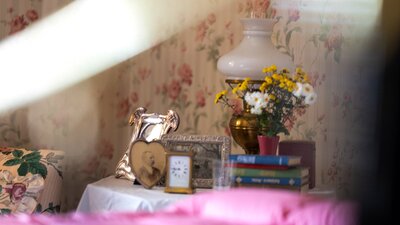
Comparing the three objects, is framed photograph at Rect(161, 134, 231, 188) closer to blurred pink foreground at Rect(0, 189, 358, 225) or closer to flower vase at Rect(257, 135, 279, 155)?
flower vase at Rect(257, 135, 279, 155)

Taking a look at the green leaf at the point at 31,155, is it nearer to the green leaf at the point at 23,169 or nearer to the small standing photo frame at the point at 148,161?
the green leaf at the point at 23,169

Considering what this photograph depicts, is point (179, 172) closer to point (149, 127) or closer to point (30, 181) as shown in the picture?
point (149, 127)

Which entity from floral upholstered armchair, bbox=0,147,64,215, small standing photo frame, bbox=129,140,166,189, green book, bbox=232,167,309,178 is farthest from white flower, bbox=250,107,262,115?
floral upholstered armchair, bbox=0,147,64,215

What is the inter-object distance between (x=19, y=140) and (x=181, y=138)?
3.45 ft

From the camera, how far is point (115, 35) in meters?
3.52

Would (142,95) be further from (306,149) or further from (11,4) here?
(306,149)

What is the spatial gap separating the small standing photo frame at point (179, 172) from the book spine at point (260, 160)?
0.69ft

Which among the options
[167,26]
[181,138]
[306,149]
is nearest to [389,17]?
[306,149]

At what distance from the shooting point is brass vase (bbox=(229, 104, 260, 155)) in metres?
2.59

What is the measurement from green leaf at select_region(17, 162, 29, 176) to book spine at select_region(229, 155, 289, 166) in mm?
935

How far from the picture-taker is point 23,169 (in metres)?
2.95

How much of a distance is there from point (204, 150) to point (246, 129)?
6.5 inches

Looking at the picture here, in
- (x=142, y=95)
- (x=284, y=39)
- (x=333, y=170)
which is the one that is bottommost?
(x=333, y=170)

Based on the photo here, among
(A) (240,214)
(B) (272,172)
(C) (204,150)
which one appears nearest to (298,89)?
(B) (272,172)
